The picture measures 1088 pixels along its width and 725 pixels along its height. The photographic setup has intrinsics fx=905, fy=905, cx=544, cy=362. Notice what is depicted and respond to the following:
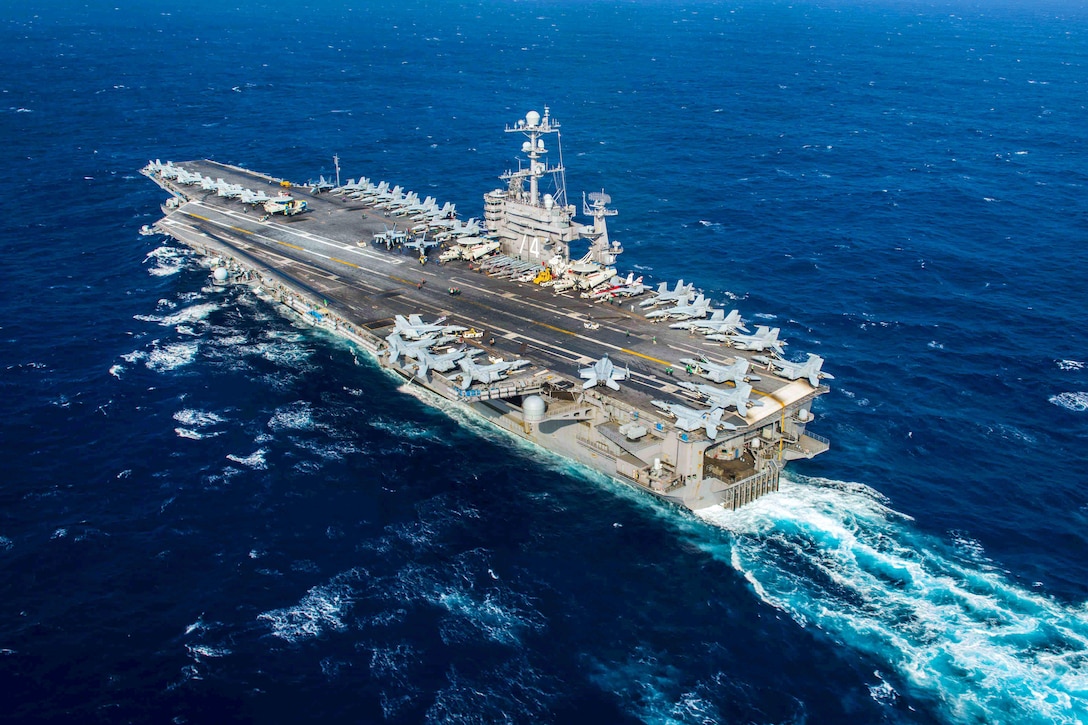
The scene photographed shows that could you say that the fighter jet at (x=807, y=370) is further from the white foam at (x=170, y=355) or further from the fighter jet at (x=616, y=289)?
the white foam at (x=170, y=355)

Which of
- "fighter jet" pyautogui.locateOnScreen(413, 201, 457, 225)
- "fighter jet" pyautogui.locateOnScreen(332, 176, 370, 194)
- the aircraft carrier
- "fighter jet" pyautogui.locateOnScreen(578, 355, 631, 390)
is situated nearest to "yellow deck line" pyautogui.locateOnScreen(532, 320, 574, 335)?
the aircraft carrier

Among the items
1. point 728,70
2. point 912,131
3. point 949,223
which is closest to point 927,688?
point 949,223

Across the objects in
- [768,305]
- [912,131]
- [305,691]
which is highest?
[912,131]

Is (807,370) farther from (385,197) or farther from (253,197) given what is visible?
(253,197)

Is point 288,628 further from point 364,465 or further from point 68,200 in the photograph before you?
point 68,200

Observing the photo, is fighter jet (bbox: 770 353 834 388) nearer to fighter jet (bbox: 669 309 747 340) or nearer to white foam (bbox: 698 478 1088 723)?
fighter jet (bbox: 669 309 747 340)

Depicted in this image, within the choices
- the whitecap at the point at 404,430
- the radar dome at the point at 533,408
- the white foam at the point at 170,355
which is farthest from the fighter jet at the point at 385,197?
the radar dome at the point at 533,408
